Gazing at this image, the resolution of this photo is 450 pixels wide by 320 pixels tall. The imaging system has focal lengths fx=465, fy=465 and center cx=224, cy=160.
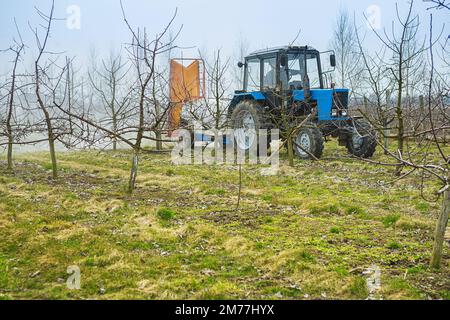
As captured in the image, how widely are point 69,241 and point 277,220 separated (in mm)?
2577

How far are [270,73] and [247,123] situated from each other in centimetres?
151

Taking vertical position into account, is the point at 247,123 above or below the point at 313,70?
below

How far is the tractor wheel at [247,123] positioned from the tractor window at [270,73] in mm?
640

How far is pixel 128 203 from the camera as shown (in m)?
7.03

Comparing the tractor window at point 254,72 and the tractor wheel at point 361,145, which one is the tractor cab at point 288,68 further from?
the tractor wheel at point 361,145

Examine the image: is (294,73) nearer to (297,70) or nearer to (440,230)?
(297,70)

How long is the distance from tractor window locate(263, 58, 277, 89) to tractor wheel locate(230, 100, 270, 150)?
640 mm

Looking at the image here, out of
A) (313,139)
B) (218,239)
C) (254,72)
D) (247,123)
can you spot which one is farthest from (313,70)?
(218,239)

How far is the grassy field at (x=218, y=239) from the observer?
3.94 meters

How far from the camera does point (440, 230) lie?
162 inches

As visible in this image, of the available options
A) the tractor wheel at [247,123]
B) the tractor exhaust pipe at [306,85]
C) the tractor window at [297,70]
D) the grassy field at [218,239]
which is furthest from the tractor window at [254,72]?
the grassy field at [218,239]

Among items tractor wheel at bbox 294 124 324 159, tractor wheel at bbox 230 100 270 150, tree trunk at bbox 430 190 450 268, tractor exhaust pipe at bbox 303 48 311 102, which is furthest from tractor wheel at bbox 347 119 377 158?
tree trunk at bbox 430 190 450 268

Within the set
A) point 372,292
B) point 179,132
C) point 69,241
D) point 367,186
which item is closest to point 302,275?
point 372,292

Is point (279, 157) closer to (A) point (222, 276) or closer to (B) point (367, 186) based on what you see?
(B) point (367, 186)
